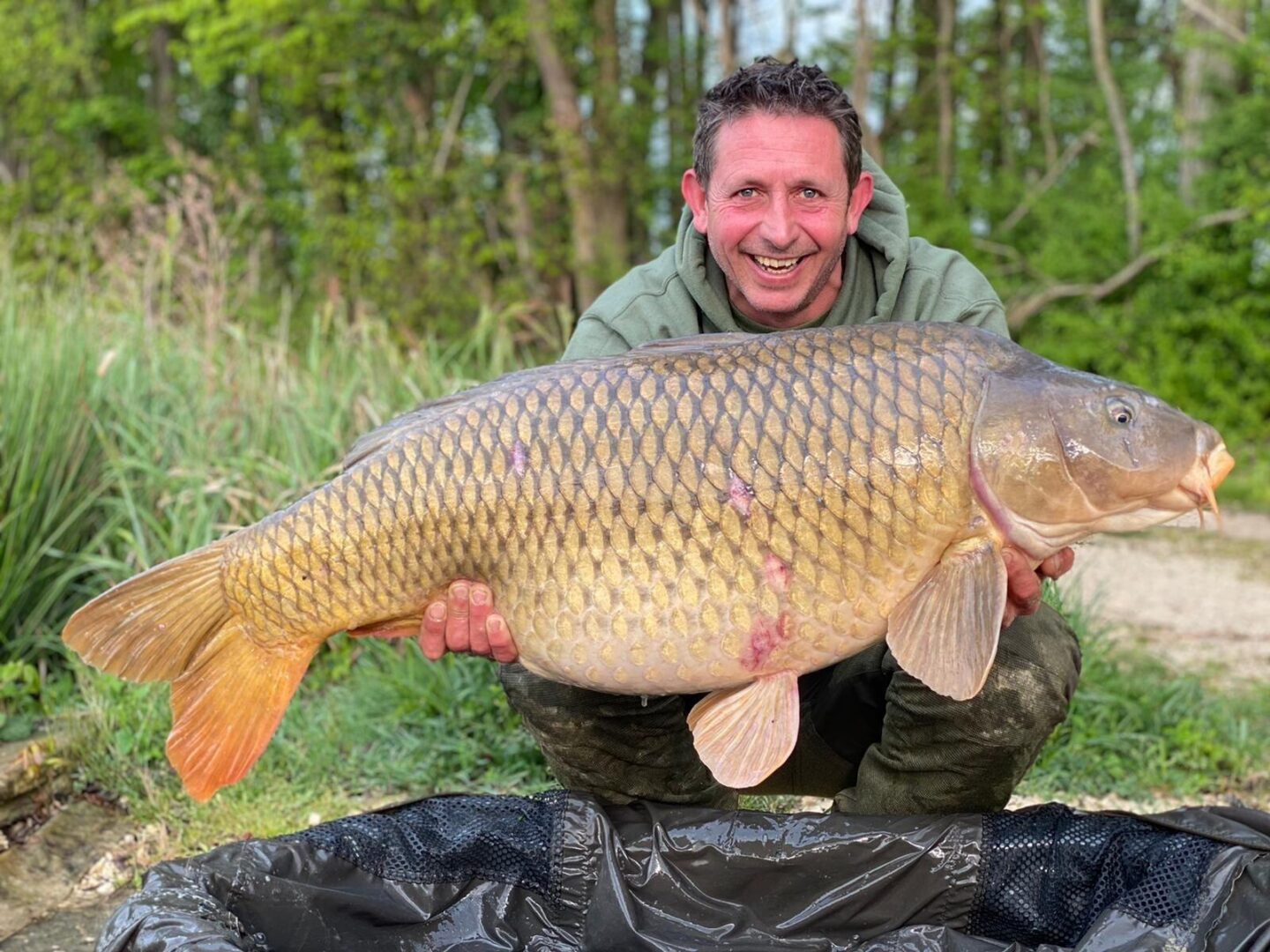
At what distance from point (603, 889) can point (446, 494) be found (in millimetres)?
602

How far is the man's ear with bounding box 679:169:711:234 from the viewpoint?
2201mm

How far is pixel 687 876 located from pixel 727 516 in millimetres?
552

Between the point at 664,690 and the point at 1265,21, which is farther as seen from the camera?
the point at 1265,21

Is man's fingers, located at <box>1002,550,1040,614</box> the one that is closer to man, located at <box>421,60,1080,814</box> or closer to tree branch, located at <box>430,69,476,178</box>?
man, located at <box>421,60,1080,814</box>

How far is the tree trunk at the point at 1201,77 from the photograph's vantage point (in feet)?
21.9

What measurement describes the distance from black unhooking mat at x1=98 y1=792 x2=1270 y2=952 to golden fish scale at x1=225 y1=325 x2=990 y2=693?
316 millimetres

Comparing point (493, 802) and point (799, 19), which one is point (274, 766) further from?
point (799, 19)

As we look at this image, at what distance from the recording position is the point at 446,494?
1676mm

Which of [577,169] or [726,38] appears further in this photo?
[577,169]

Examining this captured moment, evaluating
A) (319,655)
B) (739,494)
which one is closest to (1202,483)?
(739,494)

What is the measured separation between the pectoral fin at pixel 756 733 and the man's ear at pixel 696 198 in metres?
0.81

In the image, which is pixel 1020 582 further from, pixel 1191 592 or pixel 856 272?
pixel 1191 592

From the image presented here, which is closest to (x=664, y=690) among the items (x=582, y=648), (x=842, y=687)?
(x=582, y=648)

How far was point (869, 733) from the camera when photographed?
2209 millimetres
